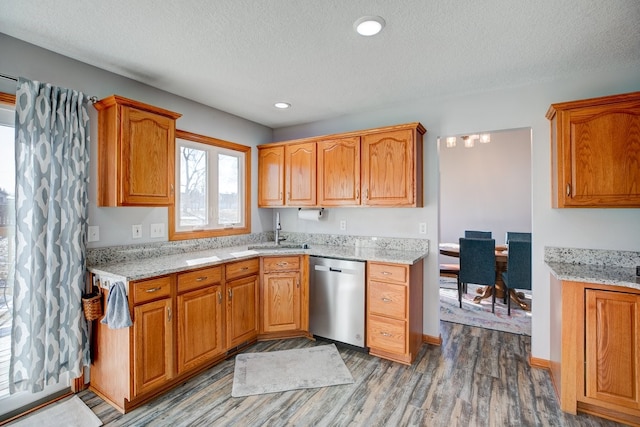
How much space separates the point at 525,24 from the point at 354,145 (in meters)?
1.72

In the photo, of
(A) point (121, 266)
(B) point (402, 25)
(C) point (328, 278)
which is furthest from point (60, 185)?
(B) point (402, 25)

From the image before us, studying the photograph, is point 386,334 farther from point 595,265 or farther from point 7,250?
point 7,250

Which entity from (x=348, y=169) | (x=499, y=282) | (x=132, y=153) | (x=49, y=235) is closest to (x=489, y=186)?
(x=499, y=282)

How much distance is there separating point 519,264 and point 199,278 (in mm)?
3550

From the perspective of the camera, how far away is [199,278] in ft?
8.30

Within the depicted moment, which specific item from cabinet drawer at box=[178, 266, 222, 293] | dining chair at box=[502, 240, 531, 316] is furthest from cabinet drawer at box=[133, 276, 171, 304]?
dining chair at box=[502, 240, 531, 316]

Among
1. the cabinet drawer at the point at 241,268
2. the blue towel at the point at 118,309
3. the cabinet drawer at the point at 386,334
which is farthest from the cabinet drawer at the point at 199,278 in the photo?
the cabinet drawer at the point at 386,334

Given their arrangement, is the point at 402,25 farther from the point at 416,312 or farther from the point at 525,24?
the point at 416,312

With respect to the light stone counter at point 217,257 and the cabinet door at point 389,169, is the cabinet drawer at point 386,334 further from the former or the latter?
the cabinet door at point 389,169

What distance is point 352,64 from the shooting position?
2.39m

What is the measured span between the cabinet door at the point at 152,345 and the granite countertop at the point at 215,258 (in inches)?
9.5

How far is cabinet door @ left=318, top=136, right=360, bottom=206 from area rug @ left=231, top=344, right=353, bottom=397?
1.51 meters

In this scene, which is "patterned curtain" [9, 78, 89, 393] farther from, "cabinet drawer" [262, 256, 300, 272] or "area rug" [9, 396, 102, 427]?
"cabinet drawer" [262, 256, 300, 272]

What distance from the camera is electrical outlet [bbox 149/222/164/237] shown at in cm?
284
